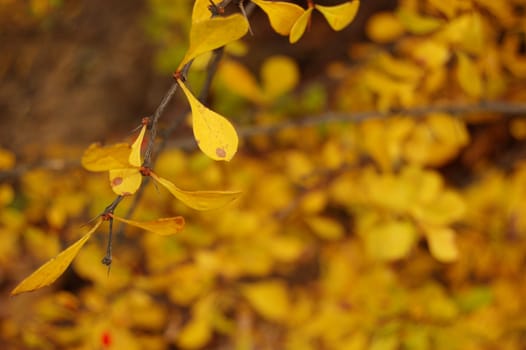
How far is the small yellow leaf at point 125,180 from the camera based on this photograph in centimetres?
44

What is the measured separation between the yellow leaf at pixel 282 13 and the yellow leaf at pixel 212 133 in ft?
0.34

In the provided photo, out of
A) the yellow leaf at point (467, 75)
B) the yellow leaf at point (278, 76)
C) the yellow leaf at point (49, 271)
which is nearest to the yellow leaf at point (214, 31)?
the yellow leaf at point (49, 271)

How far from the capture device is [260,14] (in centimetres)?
173

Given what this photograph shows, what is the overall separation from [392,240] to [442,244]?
0.10 meters

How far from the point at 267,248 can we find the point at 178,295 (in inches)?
8.3

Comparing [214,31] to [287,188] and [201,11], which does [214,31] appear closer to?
[201,11]

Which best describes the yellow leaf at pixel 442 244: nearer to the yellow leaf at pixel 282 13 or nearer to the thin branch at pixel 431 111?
the thin branch at pixel 431 111

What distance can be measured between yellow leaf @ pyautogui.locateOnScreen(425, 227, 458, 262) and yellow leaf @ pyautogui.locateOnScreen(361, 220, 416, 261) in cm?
6

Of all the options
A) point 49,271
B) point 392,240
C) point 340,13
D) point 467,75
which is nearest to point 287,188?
point 392,240

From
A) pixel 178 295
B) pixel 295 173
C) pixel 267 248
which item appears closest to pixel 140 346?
pixel 178 295

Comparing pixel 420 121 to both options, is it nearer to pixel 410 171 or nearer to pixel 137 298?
pixel 410 171

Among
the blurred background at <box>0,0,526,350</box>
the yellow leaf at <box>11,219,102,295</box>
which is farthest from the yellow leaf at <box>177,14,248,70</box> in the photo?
the blurred background at <box>0,0,526,350</box>

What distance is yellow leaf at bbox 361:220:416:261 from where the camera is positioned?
941mm

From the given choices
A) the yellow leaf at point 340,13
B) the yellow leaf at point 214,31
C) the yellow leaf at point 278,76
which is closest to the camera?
the yellow leaf at point 214,31
